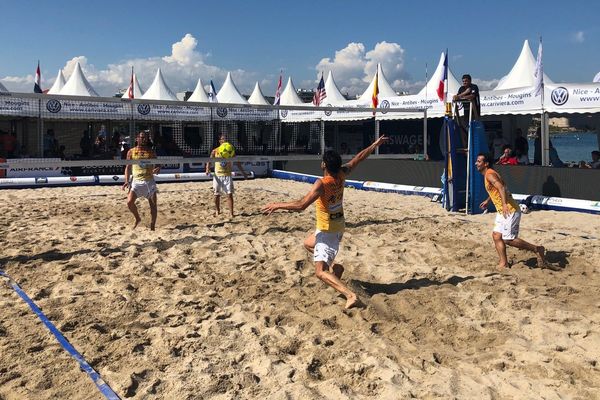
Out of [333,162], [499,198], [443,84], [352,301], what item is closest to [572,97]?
[443,84]

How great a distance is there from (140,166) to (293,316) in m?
4.90

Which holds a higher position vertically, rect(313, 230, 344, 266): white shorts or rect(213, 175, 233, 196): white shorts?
rect(213, 175, 233, 196): white shorts

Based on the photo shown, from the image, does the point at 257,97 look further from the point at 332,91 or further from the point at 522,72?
the point at 522,72

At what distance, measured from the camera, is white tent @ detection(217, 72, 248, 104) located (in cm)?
2816

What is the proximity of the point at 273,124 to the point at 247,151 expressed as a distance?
3.08 metres

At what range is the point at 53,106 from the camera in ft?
56.8

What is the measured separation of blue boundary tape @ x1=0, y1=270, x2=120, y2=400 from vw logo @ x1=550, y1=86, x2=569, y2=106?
11607 mm

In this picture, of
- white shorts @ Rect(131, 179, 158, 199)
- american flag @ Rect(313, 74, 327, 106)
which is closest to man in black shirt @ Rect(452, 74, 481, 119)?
white shorts @ Rect(131, 179, 158, 199)

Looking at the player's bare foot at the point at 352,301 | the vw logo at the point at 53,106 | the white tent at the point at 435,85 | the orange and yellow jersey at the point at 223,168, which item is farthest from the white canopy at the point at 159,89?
the player's bare foot at the point at 352,301

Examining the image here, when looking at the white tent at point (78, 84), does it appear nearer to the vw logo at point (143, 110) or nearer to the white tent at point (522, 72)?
the vw logo at point (143, 110)

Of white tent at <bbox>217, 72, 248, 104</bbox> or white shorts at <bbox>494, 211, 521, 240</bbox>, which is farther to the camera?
white tent at <bbox>217, 72, 248, 104</bbox>

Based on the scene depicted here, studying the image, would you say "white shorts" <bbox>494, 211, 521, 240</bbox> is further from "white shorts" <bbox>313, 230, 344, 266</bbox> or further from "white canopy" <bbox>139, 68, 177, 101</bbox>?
"white canopy" <bbox>139, 68, 177, 101</bbox>

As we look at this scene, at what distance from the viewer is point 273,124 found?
66.5ft

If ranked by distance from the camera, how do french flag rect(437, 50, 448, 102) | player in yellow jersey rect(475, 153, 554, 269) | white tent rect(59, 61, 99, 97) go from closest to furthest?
player in yellow jersey rect(475, 153, 554, 269) → french flag rect(437, 50, 448, 102) → white tent rect(59, 61, 99, 97)
